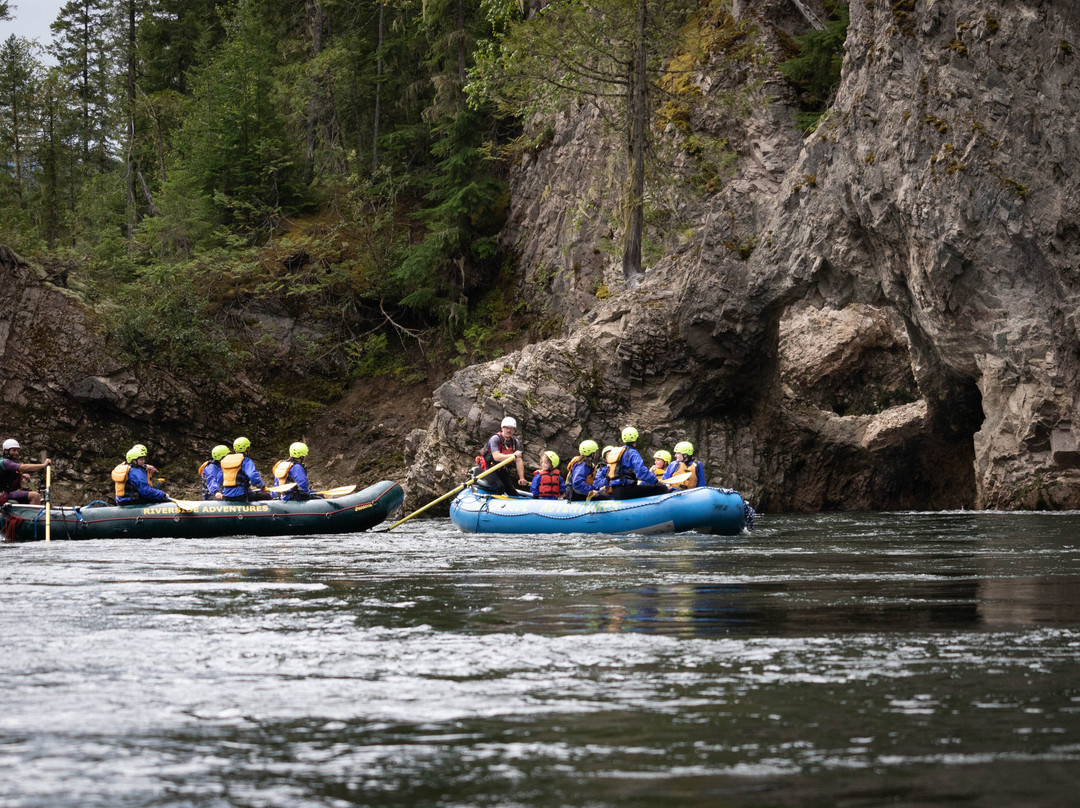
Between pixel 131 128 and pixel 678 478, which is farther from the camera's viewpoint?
pixel 131 128

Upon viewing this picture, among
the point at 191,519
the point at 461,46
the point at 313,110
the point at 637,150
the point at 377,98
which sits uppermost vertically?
the point at 461,46

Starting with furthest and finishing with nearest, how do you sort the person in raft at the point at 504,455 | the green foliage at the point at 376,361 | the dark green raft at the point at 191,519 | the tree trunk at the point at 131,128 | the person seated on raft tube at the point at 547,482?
the tree trunk at the point at 131,128 < the green foliage at the point at 376,361 < the person in raft at the point at 504,455 < the person seated on raft tube at the point at 547,482 < the dark green raft at the point at 191,519

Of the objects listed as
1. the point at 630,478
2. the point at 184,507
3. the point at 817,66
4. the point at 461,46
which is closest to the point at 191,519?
the point at 184,507

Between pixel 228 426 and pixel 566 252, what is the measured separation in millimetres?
11433

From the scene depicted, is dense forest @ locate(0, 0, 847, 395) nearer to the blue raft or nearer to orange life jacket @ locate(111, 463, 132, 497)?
the blue raft

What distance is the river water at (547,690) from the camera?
156 inches

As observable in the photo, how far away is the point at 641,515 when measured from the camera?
17.5 meters

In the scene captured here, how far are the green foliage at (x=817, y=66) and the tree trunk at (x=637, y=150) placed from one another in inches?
133

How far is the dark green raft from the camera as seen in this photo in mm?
18453

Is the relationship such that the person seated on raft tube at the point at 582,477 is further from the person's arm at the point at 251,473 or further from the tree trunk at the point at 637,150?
the tree trunk at the point at 637,150

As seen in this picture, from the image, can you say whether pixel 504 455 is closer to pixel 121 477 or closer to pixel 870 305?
pixel 121 477

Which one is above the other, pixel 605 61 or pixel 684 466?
pixel 605 61

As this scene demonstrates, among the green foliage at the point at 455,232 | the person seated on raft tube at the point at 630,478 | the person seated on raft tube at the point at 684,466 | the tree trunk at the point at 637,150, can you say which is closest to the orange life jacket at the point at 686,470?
the person seated on raft tube at the point at 684,466

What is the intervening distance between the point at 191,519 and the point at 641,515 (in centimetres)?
745
